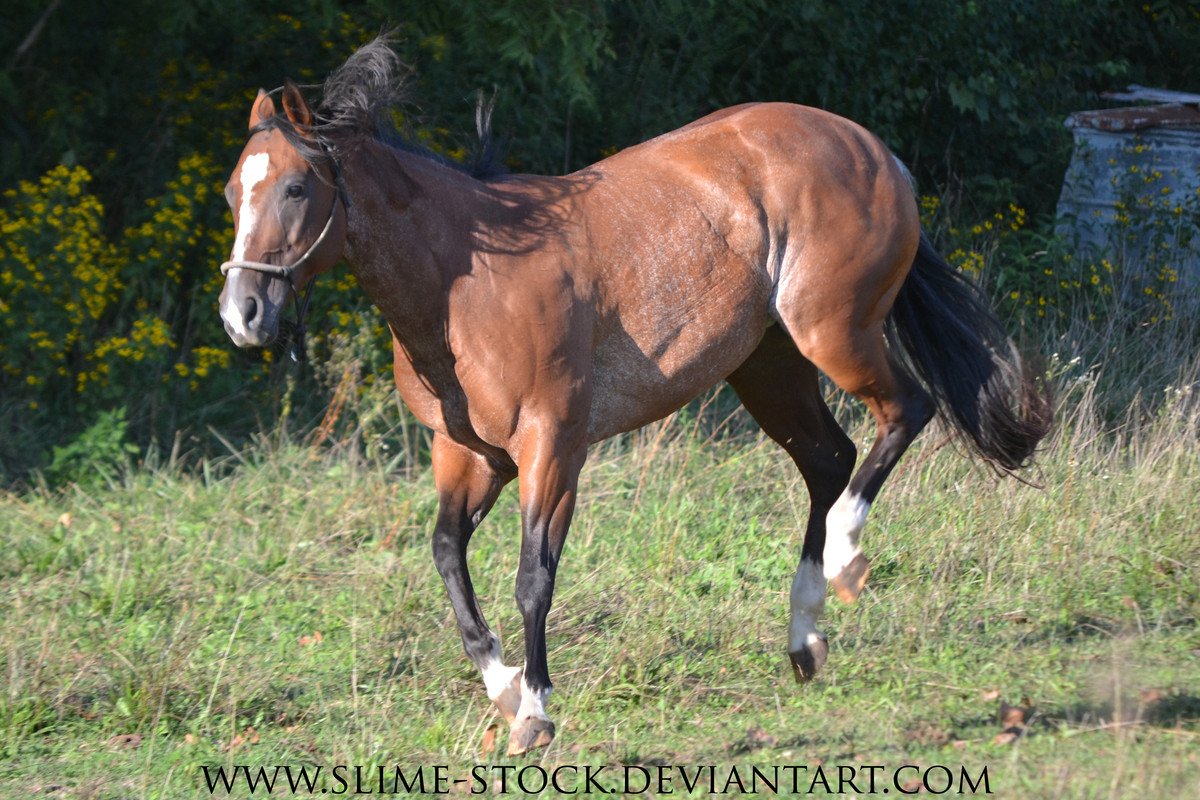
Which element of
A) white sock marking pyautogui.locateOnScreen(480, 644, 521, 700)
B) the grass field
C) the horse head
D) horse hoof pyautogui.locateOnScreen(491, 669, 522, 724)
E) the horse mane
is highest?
the horse mane

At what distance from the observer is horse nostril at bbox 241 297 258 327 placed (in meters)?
3.15

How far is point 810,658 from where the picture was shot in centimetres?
408

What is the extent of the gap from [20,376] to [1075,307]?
6980mm

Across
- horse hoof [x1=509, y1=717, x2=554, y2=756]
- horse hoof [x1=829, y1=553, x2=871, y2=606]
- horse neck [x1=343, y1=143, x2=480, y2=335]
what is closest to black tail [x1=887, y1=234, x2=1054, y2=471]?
horse hoof [x1=829, y1=553, x2=871, y2=606]

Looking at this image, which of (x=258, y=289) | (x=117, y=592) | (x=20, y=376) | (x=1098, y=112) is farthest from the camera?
(x=1098, y=112)

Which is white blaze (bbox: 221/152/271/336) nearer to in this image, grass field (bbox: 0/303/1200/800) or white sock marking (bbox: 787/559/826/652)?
grass field (bbox: 0/303/1200/800)

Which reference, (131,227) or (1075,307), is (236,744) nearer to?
(131,227)

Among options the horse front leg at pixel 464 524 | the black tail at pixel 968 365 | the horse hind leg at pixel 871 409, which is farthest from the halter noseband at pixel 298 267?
the black tail at pixel 968 365

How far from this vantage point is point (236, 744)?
3816 mm

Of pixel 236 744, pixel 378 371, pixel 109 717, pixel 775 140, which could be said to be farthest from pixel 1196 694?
pixel 378 371

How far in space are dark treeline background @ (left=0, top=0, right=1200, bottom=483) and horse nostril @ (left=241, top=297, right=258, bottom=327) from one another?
291 centimetres

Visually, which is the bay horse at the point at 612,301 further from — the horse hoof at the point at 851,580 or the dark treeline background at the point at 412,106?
the dark treeline background at the point at 412,106

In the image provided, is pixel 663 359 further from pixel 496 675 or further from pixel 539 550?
pixel 496 675

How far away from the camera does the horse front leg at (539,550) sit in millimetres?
3543
